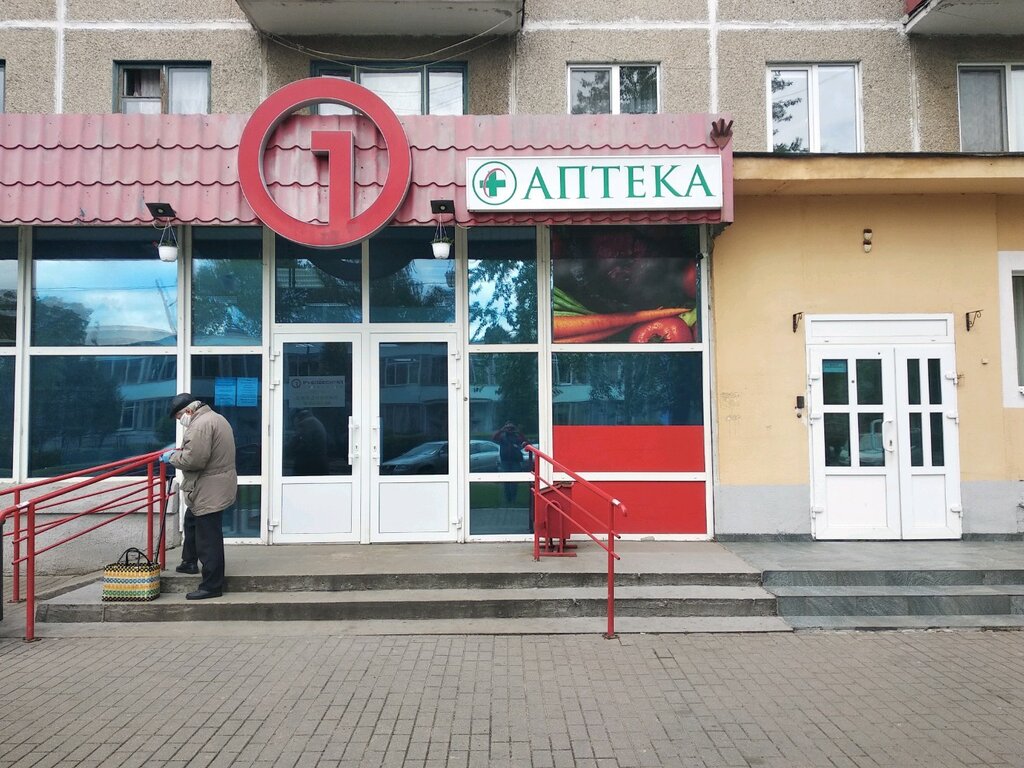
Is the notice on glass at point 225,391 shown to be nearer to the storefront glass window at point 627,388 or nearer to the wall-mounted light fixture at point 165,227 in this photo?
the wall-mounted light fixture at point 165,227

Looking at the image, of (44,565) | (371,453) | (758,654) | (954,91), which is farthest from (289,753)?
(954,91)

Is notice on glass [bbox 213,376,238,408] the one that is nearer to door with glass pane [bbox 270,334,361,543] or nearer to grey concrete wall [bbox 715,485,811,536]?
door with glass pane [bbox 270,334,361,543]

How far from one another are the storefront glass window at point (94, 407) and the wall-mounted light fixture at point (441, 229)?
3.33 m

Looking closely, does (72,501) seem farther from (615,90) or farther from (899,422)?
(899,422)

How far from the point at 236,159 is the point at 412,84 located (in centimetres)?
245

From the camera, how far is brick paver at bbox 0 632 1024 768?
12.3 ft

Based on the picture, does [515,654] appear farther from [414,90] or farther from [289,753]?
[414,90]

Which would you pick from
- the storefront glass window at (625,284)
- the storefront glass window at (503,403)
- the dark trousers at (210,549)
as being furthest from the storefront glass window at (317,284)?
the dark trousers at (210,549)

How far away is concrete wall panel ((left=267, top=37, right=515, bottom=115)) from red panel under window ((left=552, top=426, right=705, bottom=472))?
157 inches

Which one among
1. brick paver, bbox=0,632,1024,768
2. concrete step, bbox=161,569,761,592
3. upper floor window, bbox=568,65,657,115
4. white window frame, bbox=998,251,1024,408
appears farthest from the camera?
upper floor window, bbox=568,65,657,115

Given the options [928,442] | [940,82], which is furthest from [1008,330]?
[940,82]

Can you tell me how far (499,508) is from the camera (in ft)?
25.2

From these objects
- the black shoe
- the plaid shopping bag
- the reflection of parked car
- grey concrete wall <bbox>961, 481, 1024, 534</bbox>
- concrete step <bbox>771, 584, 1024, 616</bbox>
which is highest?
the reflection of parked car

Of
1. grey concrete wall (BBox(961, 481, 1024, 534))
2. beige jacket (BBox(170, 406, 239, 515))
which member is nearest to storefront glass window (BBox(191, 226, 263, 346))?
beige jacket (BBox(170, 406, 239, 515))
